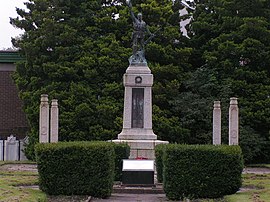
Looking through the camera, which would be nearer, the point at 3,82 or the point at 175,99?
the point at 175,99

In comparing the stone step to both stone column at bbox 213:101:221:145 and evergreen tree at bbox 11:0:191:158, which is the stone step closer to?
stone column at bbox 213:101:221:145

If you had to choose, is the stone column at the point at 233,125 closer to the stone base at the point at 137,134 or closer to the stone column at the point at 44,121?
the stone base at the point at 137,134

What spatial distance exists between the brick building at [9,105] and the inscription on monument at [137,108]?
1612 centimetres

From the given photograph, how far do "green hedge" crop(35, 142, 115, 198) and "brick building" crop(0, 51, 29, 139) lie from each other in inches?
1069

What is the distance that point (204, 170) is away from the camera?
1766 cm

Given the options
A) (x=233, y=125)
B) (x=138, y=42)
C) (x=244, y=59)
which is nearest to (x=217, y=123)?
(x=233, y=125)

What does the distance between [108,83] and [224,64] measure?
250 inches

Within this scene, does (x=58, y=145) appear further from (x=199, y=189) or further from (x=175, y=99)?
(x=175, y=99)

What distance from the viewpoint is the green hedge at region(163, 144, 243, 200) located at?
57.9 feet

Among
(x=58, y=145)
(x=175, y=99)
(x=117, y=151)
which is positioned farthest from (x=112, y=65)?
(x=58, y=145)

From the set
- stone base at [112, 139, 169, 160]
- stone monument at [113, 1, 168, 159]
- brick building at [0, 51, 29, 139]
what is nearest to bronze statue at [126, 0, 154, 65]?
stone monument at [113, 1, 168, 159]

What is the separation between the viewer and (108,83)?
124 feet

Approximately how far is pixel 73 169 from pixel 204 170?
3.40m

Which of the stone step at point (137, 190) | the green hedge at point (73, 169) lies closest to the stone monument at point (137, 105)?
the stone step at point (137, 190)
